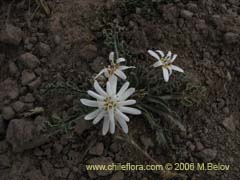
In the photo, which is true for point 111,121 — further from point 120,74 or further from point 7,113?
point 7,113

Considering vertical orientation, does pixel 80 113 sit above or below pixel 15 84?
below

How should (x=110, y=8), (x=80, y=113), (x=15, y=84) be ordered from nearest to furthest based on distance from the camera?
A: 1. (x=80, y=113)
2. (x=15, y=84)
3. (x=110, y=8)

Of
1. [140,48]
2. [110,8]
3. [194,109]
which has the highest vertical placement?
[110,8]

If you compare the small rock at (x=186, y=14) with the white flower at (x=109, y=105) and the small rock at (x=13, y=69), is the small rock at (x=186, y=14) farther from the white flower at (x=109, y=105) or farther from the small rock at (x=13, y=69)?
the small rock at (x=13, y=69)

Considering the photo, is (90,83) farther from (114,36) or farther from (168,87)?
(168,87)

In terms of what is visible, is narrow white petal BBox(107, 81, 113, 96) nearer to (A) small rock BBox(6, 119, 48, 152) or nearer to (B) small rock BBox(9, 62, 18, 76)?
(A) small rock BBox(6, 119, 48, 152)

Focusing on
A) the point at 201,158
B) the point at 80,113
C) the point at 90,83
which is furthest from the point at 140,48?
the point at 201,158

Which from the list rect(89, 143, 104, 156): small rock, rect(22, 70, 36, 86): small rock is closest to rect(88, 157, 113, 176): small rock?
rect(89, 143, 104, 156): small rock

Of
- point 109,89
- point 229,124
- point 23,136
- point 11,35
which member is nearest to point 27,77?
point 11,35

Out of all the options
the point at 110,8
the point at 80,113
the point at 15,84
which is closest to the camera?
the point at 80,113
